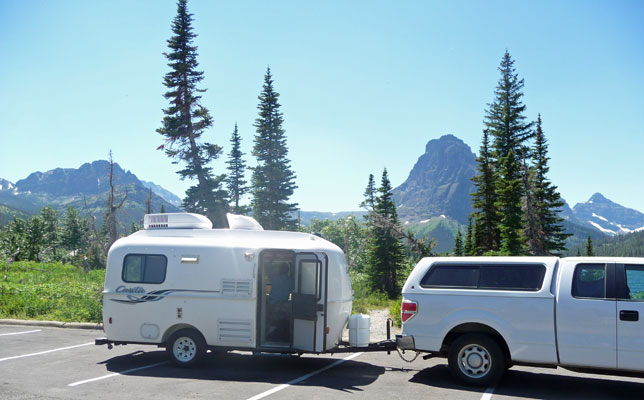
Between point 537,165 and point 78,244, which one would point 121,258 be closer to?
point 537,165

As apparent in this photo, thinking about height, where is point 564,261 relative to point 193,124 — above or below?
below

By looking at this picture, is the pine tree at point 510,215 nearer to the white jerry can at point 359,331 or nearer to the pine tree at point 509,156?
the pine tree at point 509,156

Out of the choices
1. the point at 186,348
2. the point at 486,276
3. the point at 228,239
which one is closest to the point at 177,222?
the point at 228,239

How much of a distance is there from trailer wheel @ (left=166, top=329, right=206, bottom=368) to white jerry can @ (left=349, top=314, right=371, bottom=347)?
3032mm

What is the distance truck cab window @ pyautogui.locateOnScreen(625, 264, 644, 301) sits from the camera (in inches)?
303

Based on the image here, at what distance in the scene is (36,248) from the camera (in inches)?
2255

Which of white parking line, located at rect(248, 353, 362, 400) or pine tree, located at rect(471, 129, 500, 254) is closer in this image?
white parking line, located at rect(248, 353, 362, 400)

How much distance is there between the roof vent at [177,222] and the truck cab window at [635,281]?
26.7ft

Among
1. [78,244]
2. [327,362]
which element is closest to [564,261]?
[327,362]

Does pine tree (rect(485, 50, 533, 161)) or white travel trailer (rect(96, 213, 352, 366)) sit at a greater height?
pine tree (rect(485, 50, 533, 161))

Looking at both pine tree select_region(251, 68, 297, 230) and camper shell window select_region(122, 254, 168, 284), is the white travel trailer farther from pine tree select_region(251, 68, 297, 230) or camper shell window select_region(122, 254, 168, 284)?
pine tree select_region(251, 68, 297, 230)

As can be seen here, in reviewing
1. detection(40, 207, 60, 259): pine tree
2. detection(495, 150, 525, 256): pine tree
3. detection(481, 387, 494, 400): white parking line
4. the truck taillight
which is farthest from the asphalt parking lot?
detection(40, 207, 60, 259): pine tree

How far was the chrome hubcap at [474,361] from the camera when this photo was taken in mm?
8523

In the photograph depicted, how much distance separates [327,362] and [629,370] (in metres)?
5.69
